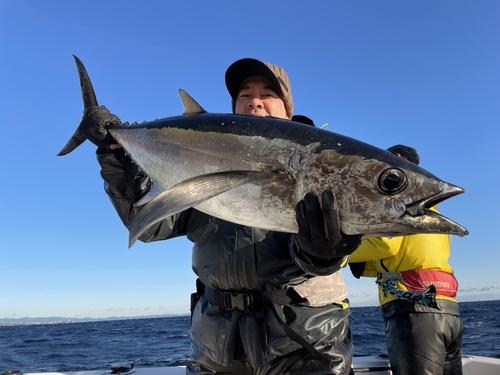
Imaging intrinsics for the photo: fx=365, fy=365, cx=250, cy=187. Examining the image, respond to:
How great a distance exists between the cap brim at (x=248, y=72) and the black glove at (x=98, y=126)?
1.29 m

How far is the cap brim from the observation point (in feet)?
12.3

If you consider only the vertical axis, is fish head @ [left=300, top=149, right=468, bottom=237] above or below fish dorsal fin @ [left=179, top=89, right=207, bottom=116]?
below

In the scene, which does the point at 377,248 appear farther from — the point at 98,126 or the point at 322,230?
the point at 98,126

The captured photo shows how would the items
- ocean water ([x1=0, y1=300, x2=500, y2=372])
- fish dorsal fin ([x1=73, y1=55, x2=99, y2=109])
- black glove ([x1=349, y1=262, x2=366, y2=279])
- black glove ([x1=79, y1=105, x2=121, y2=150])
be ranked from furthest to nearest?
ocean water ([x1=0, y1=300, x2=500, y2=372]) → black glove ([x1=349, y1=262, x2=366, y2=279]) → fish dorsal fin ([x1=73, y1=55, x2=99, y2=109]) → black glove ([x1=79, y1=105, x2=121, y2=150])

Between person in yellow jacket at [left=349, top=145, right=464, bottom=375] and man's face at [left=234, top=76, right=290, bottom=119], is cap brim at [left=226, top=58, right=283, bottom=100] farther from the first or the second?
person in yellow jacket at [left=349, top=145, right=464, bottom=375]

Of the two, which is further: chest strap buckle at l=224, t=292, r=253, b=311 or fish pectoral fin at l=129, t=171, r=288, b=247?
chest strap buckle at l=224, t=292, r=253, b=311

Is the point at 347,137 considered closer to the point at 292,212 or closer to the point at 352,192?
the point at 352,192

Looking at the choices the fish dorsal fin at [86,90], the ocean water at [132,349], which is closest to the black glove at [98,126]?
the fish dorsal fin at [86,90]

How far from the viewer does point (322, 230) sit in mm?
2188

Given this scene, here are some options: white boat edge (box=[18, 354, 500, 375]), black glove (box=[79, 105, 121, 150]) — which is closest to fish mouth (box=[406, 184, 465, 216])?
black glove (box=[79, 105, 121, 150])

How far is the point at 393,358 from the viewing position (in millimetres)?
4691

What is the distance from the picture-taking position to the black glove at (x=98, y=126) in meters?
3.35

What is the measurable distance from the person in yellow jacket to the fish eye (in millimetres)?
2720

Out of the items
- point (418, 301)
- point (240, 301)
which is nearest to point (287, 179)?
point (240, 301)
